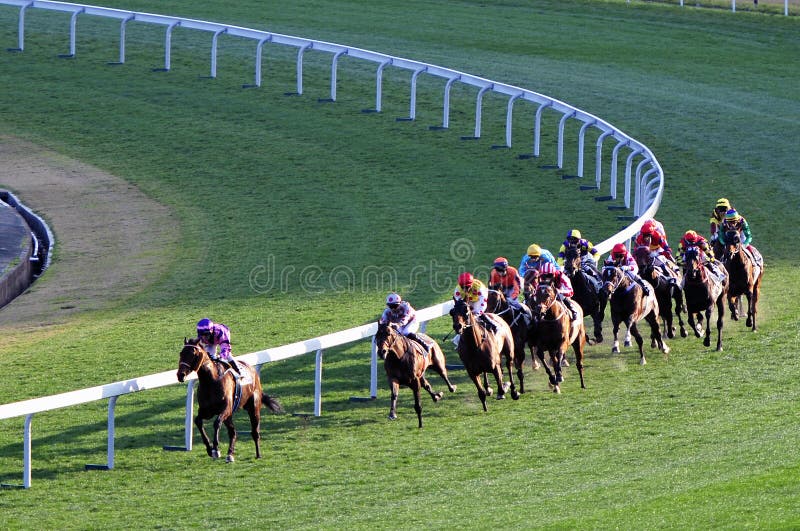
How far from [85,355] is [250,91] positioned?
1218cm

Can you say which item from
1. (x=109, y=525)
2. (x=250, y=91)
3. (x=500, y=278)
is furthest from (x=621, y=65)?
(x=109, y=525)

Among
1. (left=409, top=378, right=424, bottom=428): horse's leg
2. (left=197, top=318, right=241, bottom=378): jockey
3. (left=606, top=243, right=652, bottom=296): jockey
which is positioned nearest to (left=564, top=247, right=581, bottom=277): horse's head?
(left=606, top=243, right=652, bottom=296): jockey

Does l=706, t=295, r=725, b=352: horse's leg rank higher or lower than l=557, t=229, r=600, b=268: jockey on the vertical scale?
lower

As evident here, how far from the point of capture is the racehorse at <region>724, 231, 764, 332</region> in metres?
15.9

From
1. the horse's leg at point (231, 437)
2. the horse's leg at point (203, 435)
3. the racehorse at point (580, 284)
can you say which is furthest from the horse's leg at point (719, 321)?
the horse's leg at point (203, 435)

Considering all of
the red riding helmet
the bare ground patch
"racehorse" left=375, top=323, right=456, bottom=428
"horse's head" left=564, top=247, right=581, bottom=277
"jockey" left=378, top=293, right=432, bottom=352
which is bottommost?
the bare ground patch

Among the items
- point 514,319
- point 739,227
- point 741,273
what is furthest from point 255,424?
point 739,227

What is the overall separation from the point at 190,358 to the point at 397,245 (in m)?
8.38

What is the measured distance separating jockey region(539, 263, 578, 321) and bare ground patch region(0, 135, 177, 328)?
240 inches

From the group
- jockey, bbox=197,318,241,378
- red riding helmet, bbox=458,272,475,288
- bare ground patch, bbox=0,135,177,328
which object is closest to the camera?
jockey, bbox=197,318,241,378

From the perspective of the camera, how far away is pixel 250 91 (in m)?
26.8

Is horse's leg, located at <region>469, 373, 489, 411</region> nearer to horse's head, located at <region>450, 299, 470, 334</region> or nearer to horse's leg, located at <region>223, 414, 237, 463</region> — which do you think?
horse's head, located at <region>450, 299, 470, 334</region>

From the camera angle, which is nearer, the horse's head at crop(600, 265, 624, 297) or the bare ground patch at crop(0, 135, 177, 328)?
the horse's head at crop(600, 265, 624, 297)

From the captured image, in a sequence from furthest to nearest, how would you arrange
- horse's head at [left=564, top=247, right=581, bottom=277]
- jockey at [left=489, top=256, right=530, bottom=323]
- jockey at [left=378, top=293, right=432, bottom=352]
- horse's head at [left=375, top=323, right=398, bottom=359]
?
horse's head at [left=564, top=247, right=581, bottom=277] < jockey at [left=489, top=256, right=530, bottom=323] < jockey at [left=378, top=293, right=432, bottom=352] < horse's head at [left=375, top=323, right=398, bottom=359]
